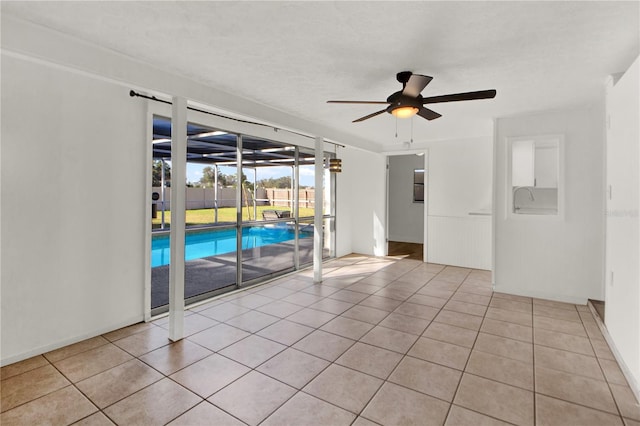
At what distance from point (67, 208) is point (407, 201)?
770 cm

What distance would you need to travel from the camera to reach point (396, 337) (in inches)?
126

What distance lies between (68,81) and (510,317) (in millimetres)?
5294

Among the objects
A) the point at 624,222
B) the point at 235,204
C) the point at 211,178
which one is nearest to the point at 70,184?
the point at 235,204

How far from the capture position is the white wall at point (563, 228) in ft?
13.5

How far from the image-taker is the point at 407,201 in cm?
890

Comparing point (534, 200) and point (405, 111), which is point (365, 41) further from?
point (534, 200)

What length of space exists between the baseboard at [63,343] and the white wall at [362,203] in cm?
453

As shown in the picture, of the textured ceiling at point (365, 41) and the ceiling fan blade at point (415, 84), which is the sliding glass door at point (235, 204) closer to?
the textured ceiling at point (365, 41)

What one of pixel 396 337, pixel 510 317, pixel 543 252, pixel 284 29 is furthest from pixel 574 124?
pixel 284 29

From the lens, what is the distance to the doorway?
876cm

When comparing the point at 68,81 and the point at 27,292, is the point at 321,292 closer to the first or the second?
the point at 27,292

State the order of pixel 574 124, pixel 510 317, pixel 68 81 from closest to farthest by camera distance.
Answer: pixel 68 81 → pixel 510 317 → pixel 574 124

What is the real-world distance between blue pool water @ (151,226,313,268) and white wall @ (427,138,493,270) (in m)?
2.81

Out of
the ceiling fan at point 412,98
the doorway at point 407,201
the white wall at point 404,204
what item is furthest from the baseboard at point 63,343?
the white wall at point 404,204
